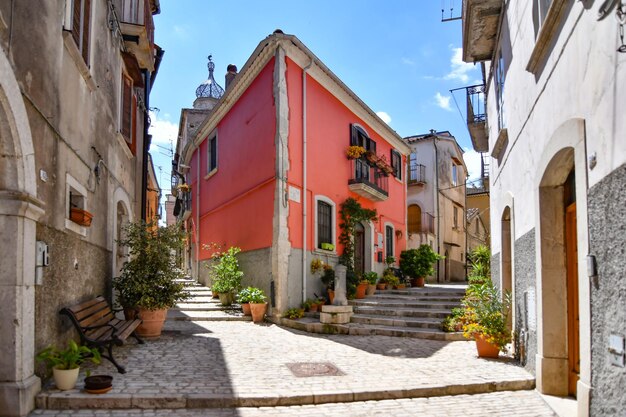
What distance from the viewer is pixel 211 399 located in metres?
5.29

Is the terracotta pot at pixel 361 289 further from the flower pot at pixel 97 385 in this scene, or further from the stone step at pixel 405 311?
the flower pot at pixel 97 385

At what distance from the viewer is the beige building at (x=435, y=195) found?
80.6 ft

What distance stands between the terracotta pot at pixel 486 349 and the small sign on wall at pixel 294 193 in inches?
233

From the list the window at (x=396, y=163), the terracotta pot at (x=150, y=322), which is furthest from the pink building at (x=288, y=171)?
the terracotta pot at (x=150, y=322)

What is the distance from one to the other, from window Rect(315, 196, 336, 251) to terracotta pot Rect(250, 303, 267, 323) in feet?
7.43

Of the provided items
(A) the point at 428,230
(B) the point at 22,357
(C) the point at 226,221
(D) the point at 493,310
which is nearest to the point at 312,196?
(C) the point at 226,221

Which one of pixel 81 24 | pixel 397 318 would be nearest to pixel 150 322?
pixel 81 24

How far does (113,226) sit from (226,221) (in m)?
6.07

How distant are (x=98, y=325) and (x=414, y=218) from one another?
20.1 metres

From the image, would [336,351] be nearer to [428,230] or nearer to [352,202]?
[352,202]

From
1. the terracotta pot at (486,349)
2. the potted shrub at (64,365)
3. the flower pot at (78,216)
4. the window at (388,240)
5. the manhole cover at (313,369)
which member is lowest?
the manhole cover at (313,369)

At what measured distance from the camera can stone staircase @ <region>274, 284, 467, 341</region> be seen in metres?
10.1

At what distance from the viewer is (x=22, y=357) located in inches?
188

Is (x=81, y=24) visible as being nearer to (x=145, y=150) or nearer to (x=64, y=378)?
(x=64, y=378)
